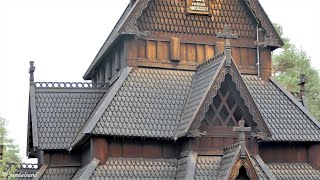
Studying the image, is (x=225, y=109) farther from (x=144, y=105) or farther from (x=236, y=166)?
(x=144, y=105)

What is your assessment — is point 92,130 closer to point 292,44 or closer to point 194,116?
point 194,116

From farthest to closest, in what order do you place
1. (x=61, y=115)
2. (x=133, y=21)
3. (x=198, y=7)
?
(x=61, y=115) < (x=198, y=7) < (x=133, y=21)

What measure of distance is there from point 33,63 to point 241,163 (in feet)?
30.1

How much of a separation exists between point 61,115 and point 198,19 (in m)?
5.35

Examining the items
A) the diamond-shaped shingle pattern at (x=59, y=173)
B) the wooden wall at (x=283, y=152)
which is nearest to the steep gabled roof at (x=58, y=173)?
the diamond-shaped shingle pattern at (x=59, y=173)

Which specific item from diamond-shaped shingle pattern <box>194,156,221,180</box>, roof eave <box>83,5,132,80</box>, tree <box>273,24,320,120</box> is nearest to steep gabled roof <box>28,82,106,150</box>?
roof eave <box>83,5,132,80</box>

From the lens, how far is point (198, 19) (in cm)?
2327

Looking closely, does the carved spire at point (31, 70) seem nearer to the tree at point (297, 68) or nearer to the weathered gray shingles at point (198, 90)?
the weathered gray shingles at point (198, 90)

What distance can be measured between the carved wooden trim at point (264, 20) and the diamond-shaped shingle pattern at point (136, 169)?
5.46 m

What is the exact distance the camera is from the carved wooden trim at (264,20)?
2328 centimetres

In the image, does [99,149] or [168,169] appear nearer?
[99,149]

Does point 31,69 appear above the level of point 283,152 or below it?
above

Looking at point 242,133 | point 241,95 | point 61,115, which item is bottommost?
point 242,133

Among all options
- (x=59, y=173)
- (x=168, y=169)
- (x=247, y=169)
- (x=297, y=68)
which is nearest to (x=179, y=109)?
(x=168, y=169)
